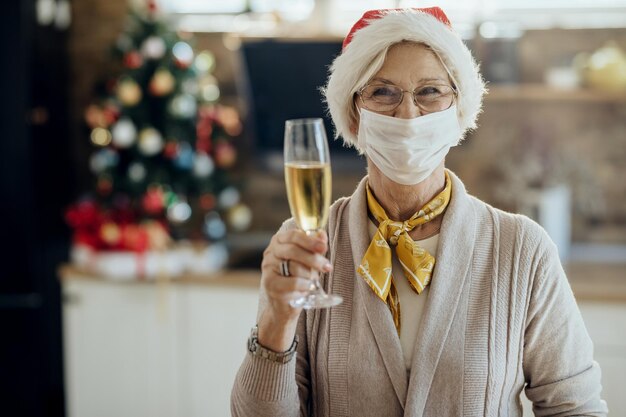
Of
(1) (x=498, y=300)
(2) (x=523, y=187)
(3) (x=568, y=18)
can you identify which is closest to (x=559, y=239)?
(2) (x=523, y=187)

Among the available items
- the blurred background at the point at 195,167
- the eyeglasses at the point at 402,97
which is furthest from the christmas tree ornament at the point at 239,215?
the eyeglasses at the point at 402,97

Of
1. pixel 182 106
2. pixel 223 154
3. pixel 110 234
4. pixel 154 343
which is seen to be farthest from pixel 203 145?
pixel 154 343

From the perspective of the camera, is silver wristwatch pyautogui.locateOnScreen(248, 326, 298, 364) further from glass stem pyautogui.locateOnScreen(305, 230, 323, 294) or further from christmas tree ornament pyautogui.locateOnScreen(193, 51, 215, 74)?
christmas tree ornament pyautogui.locateOnScreen(193, 51, 215, 74)

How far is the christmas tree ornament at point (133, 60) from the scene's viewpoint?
10.8 feet

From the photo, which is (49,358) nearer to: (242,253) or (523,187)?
(242,253)

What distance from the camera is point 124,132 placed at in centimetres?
327

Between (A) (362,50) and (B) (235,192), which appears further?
(B) (235,192)

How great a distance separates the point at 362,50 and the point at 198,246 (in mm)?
2124

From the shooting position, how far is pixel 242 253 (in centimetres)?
366

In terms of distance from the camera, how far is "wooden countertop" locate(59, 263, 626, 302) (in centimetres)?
286

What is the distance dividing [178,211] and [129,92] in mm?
549

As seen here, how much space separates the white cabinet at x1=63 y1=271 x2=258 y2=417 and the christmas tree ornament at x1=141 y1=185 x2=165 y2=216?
12.3 inches

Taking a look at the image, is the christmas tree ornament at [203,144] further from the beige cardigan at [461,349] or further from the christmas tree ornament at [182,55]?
the beige cardigan at [461,349]

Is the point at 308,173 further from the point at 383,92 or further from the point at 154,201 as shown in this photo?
the point at 154,201
